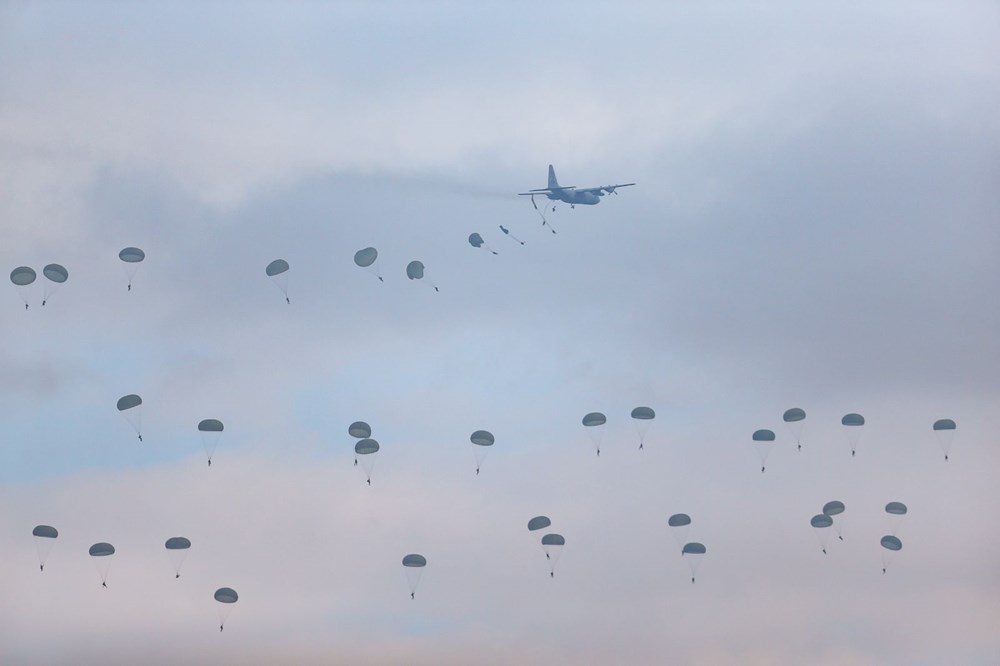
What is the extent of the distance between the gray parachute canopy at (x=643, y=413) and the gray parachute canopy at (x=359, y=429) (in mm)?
19916

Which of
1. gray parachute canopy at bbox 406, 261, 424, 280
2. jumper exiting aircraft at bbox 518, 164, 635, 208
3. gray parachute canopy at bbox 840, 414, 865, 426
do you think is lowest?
gray parachute canopy at bbox 840, 414, 865, 426

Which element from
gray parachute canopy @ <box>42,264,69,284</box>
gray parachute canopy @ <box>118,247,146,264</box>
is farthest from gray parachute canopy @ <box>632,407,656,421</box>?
gray parachute canopy @ <box>42,264,69,284</box>

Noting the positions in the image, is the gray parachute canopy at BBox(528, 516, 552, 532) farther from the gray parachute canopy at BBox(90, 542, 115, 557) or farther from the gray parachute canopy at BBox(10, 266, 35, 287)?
the gray parachute canopy at BBox(10, 266, 35, 287)

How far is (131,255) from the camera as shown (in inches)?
4414

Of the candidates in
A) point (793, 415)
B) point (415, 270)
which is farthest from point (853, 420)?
point (415, 270)

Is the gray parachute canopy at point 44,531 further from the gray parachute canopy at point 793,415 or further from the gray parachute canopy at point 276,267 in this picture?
the gray parachute canopy at point 793,415

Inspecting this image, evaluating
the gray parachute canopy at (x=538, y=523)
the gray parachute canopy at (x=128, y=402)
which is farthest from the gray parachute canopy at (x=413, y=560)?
the gray parachute canopy at (x=128, y=402)

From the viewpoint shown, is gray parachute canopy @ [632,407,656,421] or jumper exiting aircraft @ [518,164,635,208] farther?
jumper exiting aircraft @ [518,164,635,208]

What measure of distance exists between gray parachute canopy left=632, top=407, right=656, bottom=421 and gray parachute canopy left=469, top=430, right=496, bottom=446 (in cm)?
1131

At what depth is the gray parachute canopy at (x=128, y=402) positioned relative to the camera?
10938 cm

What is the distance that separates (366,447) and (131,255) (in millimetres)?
21452

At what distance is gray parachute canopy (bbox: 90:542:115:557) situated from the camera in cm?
11106

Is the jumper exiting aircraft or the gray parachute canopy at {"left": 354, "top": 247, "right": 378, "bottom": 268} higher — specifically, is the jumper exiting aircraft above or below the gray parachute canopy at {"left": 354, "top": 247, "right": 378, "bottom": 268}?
above

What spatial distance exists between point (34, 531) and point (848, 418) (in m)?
58.6
